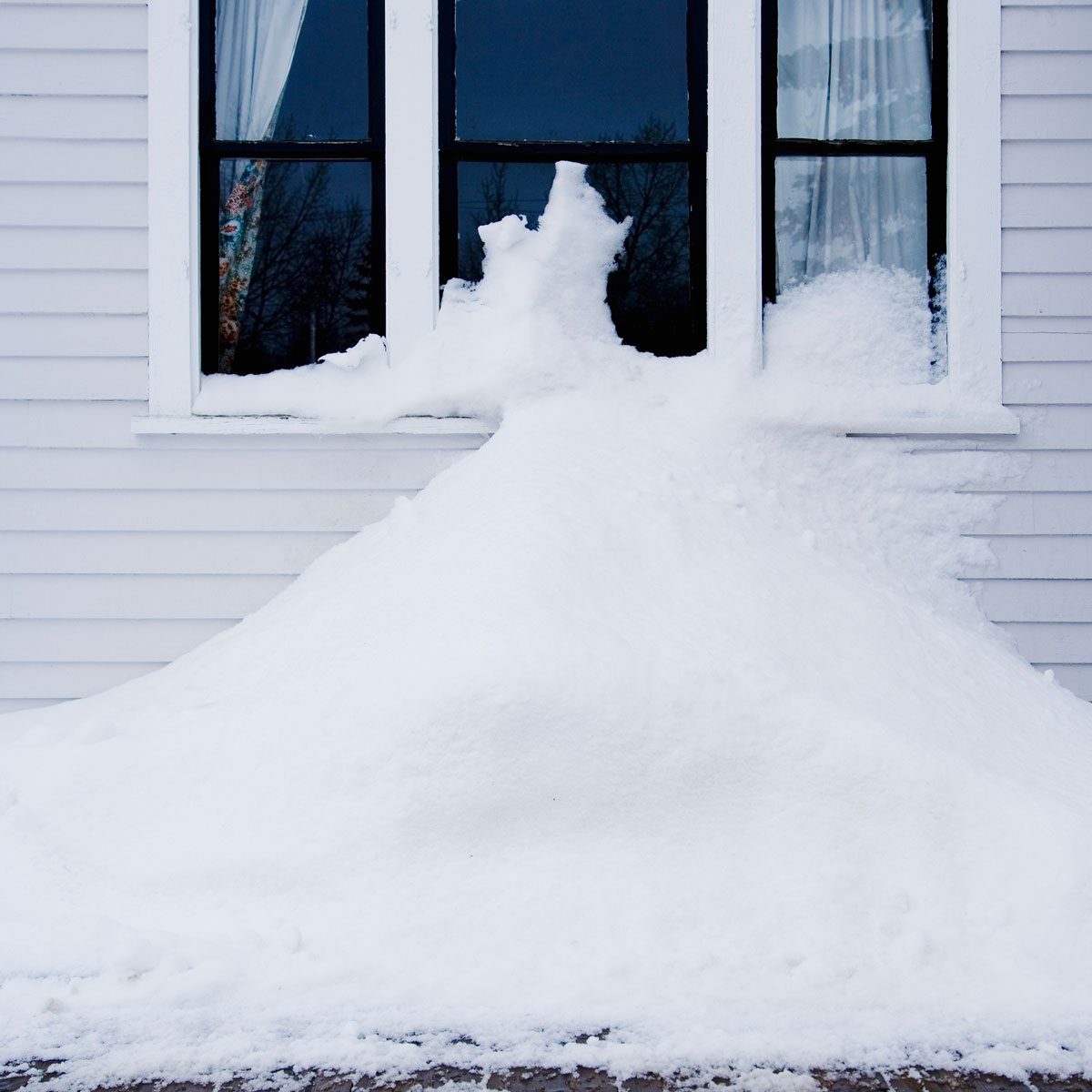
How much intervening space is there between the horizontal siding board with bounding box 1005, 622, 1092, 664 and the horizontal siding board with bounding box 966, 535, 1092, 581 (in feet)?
0.69

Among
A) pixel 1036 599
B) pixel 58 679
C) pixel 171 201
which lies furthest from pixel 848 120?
pixel 58 679

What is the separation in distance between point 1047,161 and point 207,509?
13.0ft

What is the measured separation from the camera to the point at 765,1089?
82.0 inches

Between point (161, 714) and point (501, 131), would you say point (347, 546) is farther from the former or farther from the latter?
point (501, 131)

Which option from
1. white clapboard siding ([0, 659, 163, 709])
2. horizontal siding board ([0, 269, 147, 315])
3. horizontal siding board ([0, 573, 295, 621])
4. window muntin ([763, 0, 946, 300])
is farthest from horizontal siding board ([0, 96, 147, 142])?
window muntin ([763, 0, 946, 300])

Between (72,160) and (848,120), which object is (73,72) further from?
(848,120)

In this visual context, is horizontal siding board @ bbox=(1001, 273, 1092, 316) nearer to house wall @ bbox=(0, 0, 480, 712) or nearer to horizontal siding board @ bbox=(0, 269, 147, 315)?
house wall @ bbox=(0, 0, 480, 712)

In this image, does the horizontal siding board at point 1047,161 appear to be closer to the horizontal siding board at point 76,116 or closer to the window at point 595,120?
the window at point 595,120

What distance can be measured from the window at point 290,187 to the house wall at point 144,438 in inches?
13.8

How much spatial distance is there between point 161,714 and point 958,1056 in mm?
2469

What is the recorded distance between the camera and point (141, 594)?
4438 mm

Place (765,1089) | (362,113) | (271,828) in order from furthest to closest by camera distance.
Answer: (362,113), (271,828), (765,1089)

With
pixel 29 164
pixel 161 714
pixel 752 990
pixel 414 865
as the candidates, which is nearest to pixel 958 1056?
pixel 752 990

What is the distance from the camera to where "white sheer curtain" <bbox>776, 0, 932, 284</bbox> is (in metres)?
Answer: 4.70
